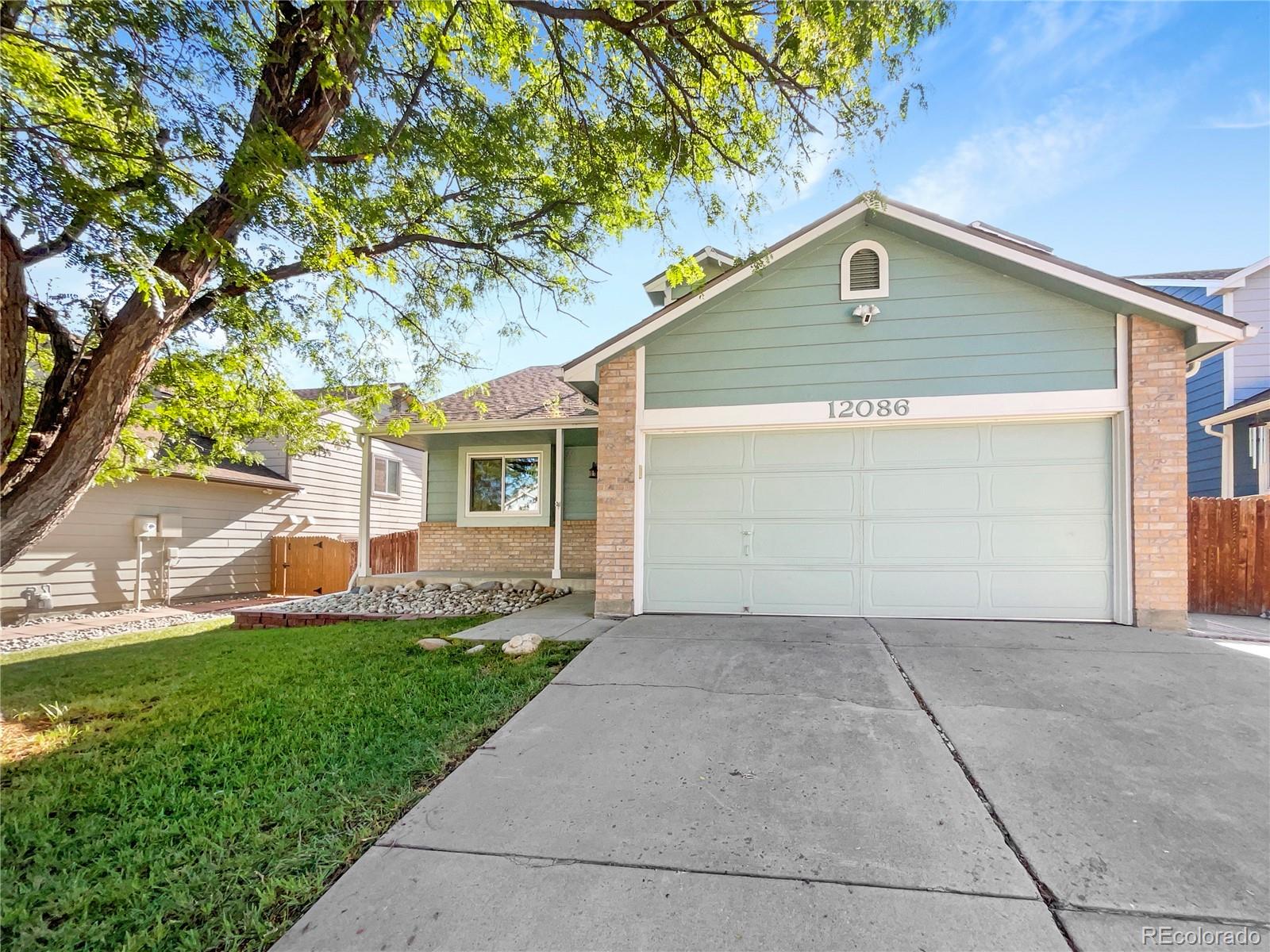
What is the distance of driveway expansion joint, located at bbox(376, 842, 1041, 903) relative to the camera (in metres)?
2.17

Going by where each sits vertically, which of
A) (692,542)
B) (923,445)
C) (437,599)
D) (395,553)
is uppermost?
(923,445)

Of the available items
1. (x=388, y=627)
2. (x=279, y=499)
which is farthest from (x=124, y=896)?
(x=279, y=499)

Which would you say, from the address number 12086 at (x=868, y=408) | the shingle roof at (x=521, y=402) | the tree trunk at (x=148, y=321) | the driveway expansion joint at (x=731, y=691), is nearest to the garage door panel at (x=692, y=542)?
the address number 12086 at (x=868, y=408)

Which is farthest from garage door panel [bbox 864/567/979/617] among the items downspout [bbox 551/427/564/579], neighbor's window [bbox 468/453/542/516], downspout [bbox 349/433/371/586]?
downspout [bbox 349/433/371/586]

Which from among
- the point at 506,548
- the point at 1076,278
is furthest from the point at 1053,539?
the point at 506,548

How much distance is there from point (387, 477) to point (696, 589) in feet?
38.6

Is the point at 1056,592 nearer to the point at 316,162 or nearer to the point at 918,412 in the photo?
the point at 918,412

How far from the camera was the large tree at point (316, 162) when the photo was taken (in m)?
3.73

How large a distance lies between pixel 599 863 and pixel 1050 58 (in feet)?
27.1

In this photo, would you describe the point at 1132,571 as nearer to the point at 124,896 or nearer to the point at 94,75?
the point at 124,896

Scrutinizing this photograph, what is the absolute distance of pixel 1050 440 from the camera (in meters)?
6.22

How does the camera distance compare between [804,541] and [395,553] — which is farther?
[395,553]

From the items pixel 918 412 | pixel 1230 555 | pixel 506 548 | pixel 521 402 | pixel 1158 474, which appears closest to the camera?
pixel 1158 474

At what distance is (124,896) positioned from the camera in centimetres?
226
